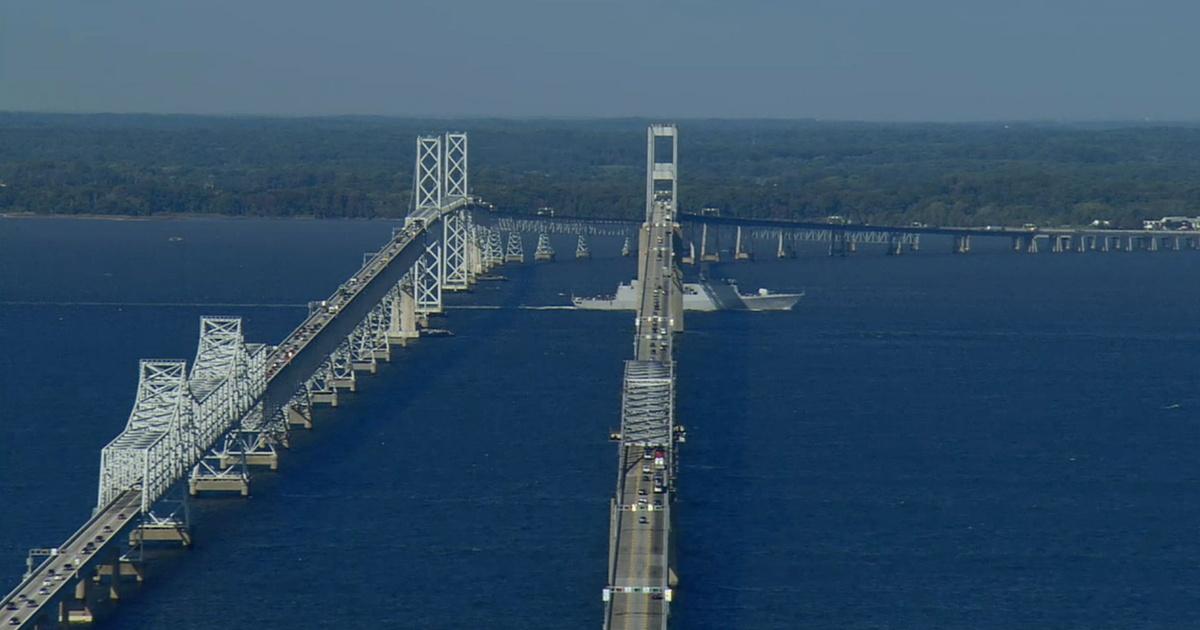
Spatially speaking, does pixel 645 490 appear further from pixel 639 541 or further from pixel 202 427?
pixel 202 427

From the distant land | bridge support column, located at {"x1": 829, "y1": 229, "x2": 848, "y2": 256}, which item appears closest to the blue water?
bridge support column, located at {"x1": 829, "y1": 229, "x2": 848, "y2": 256}

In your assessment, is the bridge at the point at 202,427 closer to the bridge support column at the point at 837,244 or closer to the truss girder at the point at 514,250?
the truss girder at the point at 514,250

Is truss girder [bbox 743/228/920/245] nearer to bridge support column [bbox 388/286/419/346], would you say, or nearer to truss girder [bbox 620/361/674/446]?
bridge support column [bbox 388/286/419/346]

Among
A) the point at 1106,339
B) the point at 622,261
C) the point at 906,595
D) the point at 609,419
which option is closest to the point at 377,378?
the point at 609,419

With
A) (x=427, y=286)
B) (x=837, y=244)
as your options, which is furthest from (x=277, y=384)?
(x=837, y=244)

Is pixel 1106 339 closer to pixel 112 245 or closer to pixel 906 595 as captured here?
pixel 906 595

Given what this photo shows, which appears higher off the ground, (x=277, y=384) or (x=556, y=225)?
(x=556, y=225)
